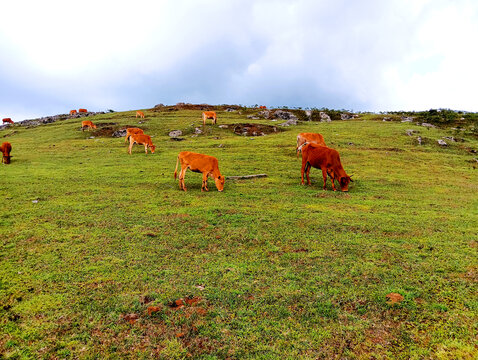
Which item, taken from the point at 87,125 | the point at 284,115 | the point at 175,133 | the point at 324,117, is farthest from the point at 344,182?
the point at 324,117

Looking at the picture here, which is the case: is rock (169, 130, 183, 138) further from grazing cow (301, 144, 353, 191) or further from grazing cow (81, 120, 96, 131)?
grazing cow (301, 144, 353, 191)

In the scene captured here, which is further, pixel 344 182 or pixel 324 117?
pixel 324 117

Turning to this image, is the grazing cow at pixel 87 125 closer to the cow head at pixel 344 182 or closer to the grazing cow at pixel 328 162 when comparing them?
the grazing cow at pixel 328 162

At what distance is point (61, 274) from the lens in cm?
582

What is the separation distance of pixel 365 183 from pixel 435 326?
11.8 meters

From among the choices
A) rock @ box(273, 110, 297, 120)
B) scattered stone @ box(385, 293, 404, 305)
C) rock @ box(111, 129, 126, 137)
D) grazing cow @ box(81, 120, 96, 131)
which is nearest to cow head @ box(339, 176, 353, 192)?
scattered stone @ box(385, 293, 404, 305)

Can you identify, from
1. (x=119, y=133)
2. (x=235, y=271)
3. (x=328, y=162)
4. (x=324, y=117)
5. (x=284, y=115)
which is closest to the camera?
(x=235, y=271)

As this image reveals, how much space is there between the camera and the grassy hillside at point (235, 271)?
4207mm

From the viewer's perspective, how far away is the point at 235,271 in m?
6.09

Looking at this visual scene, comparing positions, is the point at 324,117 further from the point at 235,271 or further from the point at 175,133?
the point at 235,271

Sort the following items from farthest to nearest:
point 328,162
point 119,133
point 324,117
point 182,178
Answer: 1. point 324,117
2. point 119,133
3. point 328,162
4. point 182,178

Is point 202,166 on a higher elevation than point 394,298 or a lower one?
higher

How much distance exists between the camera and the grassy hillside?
4207 mm

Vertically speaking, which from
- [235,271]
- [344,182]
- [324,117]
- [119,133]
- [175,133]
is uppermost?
[324,117]
